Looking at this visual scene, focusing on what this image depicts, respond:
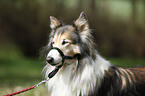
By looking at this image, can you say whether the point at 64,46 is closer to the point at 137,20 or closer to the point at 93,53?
the point at 93,53

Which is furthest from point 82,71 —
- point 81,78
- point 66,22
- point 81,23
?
point 66,22

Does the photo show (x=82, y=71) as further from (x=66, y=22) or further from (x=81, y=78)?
(x=66, y=22)

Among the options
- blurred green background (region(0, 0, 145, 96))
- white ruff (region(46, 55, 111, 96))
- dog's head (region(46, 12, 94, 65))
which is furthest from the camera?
blurred green background (region(0, 0, 145, 96))

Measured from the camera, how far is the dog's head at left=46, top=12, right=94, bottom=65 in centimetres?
336

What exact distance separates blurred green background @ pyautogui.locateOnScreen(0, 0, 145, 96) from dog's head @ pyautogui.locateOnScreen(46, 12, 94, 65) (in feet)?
26.7

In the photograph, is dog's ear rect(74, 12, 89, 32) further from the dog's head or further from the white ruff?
the white ruff

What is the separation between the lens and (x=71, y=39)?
3473 mm

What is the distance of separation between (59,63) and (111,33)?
1280cm

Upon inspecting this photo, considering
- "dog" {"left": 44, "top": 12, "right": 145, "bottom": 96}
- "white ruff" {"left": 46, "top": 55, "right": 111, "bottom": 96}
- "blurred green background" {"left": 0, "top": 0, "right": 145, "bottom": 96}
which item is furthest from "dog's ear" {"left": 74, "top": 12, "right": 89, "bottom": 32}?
"blurred green background" {"left": 0, "top": 0, "right": 145, "bottom": 96}

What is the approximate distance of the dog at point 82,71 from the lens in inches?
136

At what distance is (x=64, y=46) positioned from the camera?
344cm

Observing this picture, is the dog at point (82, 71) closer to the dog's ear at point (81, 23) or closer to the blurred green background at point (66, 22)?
the dog's ear at point (81, 23)

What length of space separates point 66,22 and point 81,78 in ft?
35.2

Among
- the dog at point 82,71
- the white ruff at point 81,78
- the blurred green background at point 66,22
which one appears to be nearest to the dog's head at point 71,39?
the dog at point 82,71
